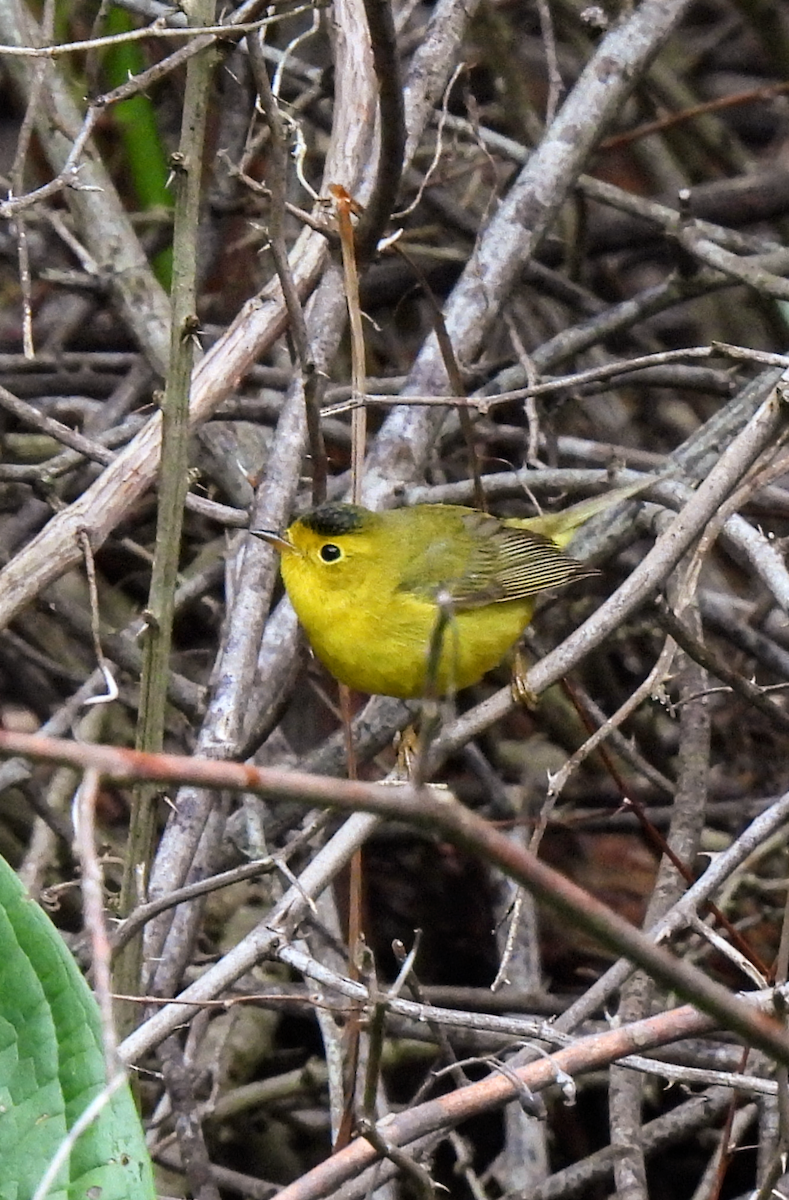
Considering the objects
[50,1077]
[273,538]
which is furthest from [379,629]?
[50,1077]

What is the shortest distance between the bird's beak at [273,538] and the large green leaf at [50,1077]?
56.4 inches

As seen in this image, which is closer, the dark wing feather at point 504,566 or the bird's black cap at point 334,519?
the bird's black cap at point 334,519

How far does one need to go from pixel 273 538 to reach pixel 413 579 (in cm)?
86

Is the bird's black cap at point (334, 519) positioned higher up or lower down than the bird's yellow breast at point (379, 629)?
higher up

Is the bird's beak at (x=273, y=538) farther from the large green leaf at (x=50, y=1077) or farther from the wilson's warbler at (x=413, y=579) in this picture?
the large green leaf at (x=50, y=1077)

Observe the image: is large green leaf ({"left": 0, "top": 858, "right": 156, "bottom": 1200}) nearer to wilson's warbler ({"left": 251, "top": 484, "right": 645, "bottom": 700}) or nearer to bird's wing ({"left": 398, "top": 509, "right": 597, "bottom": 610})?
wilson's warbler ({"left": 251, "top": 484, "right": 645, "bottom": 700})

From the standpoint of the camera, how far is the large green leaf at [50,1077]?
1.87m

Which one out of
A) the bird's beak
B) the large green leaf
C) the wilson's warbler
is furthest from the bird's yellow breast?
the large green leaf

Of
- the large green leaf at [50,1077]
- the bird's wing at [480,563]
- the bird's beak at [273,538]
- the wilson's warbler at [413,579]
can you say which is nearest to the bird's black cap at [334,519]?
the wilson's warbler at [413,579]

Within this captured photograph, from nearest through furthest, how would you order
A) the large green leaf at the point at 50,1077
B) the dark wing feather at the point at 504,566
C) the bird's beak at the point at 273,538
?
1. the large green leaf at the point at 50,1077
2. the bird's beak at the point at 273,538
3. the dark wing feather at the point at 504,566

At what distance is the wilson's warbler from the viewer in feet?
12.0

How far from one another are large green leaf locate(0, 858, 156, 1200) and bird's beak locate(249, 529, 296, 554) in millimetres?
1433

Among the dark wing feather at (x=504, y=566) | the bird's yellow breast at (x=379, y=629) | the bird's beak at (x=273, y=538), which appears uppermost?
the dark wing feather at (x=504, y=566)

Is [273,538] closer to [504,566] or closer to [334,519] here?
[334,519]
